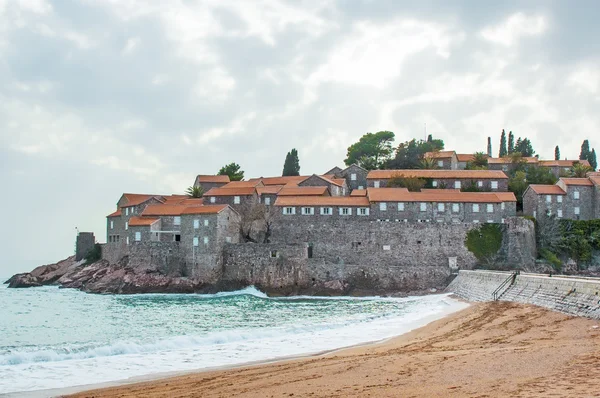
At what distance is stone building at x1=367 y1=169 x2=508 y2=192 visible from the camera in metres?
69.9

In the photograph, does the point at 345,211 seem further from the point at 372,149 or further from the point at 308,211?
the point at 372,149

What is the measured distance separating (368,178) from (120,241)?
29.9 m

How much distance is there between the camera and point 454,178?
70.9 metres

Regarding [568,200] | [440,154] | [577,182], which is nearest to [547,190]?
[568,200]

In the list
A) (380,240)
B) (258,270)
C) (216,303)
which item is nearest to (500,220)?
(380,240)

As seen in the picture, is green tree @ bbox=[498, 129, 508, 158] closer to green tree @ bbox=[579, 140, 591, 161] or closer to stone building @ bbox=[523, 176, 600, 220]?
green tree @ bbox=[579, 140, 591, 161]

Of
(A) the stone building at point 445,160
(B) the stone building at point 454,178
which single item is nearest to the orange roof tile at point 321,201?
(B) the stone building at point 454,178

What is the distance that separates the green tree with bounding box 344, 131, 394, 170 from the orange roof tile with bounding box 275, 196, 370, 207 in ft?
83.1

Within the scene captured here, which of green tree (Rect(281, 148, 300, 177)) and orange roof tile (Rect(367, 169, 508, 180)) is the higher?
green tree (Rect(281, 148, 300, 177))

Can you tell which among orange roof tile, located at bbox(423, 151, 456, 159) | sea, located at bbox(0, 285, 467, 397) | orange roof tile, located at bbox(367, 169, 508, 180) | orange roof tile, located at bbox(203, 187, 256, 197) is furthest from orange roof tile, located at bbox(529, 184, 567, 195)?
orange roof tile, located at bbox(203, 187, 256, 197)

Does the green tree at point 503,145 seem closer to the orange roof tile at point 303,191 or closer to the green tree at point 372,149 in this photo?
the green tree at point 372,149

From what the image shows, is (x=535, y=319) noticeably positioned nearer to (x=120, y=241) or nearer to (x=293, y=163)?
(x=120, y=241)

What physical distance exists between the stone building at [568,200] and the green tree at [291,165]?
110 feet

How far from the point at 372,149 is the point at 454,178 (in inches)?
848
